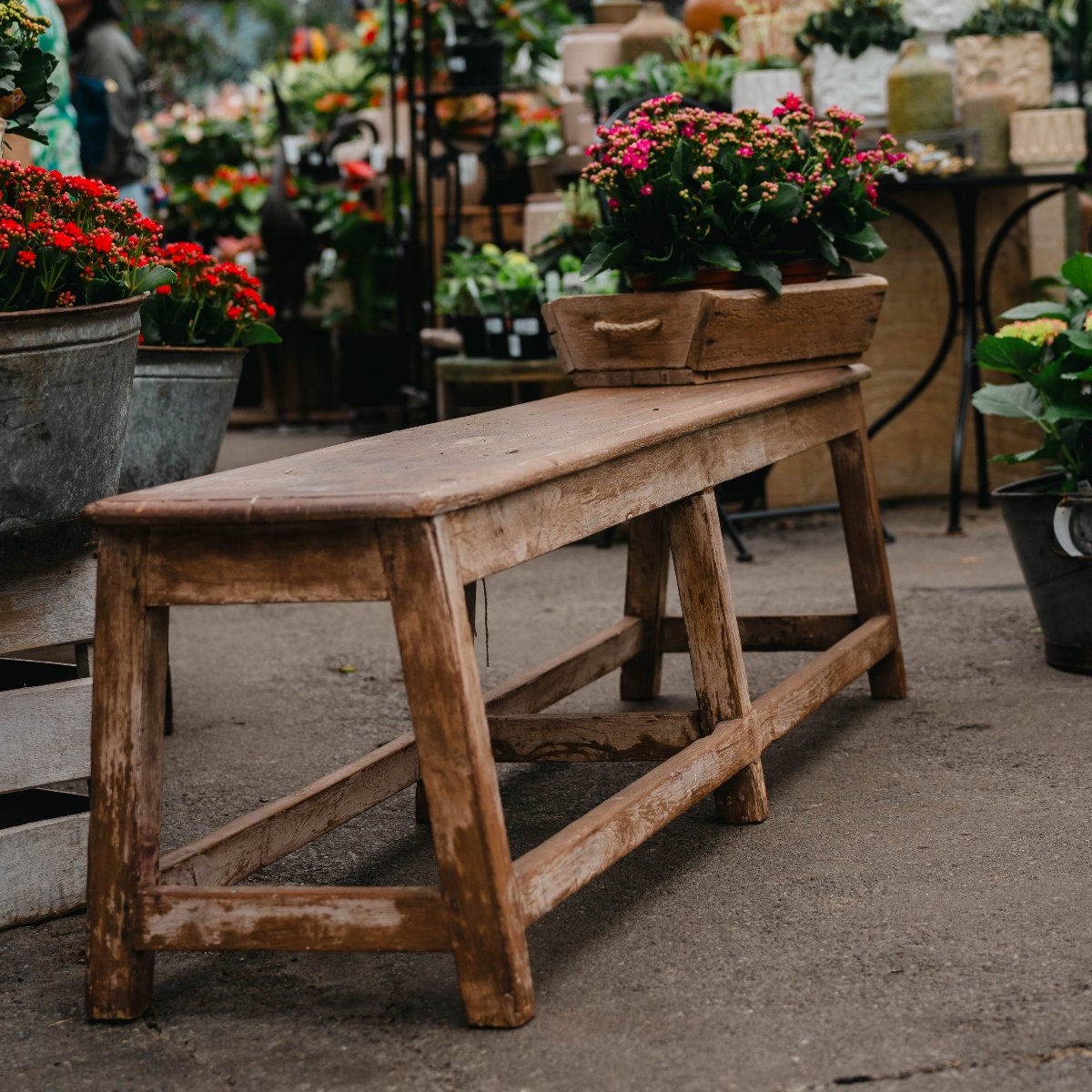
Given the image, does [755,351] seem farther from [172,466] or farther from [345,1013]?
[345,1013]

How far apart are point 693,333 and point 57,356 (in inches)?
44.7

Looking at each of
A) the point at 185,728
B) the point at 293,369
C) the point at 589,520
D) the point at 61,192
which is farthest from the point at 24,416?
the point at 293,369

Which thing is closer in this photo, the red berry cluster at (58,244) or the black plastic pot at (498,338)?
the red berry cluster at (58,244)

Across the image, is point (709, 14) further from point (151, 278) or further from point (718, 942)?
point (718, 942)

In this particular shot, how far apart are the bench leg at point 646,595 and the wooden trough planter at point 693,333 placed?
0.41 m

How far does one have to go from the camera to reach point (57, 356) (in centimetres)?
225

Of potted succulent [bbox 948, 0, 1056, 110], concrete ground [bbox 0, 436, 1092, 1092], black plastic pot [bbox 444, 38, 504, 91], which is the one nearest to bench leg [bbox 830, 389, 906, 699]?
concrete ground [bbox 0, 436, 1092, 1092]

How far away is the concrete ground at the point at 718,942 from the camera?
1.82m

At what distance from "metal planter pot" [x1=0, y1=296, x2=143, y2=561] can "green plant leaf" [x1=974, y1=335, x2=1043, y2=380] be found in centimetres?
185

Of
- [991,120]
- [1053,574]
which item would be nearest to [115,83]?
[991,120]

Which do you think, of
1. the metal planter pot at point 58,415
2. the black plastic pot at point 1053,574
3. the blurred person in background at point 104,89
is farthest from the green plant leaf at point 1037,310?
the blurred person in background at point 104,89

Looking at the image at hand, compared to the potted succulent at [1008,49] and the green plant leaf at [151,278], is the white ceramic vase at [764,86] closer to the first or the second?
the potted succulent at [1008,49]

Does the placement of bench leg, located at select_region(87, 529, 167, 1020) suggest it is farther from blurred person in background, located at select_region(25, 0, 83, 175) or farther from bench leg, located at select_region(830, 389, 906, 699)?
blurred person in background, located at select_region(25, 0, 83, 175)

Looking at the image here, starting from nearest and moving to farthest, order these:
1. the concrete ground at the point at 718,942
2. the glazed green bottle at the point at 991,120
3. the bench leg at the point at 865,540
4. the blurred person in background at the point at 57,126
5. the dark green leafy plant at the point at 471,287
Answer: the concrete ground at the point at 718,942 < the bench leg at the point at 865,540 < the blurred person in background at the point at 57,126 < the glazed green bottle at the point at 991,120 < the dark green leafy plant at the point at 471,287
